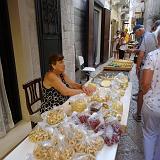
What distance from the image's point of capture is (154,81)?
69.4 inches

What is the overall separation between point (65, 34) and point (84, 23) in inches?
79.5

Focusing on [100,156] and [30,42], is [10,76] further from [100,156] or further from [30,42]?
[100,156]

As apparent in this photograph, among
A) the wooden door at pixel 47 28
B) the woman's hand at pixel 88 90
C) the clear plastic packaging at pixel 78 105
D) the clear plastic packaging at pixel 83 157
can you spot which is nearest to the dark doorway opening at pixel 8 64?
the wooden door at pixel 47 28

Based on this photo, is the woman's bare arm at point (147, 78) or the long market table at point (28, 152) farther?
the woman's bare arm at point (147, 78)

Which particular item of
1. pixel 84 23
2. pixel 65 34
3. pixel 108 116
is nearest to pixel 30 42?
pixel 65 34

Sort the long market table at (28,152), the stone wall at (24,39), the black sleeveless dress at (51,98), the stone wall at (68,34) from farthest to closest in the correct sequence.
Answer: the stone wall at (68,34) < the stone wall at (24,39) < the black sleeveless dress at (51,98) < the long market table at (28,152)

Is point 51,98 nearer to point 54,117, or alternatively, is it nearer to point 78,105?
point 78,105

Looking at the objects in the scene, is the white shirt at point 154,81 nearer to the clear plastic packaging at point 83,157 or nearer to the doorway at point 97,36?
the clear plastic packaging at point 83,157

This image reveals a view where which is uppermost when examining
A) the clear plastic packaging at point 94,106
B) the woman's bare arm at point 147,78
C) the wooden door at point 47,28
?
the wooden door at point 47,28

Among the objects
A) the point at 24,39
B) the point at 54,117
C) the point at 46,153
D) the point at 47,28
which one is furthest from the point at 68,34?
the point at 46,153

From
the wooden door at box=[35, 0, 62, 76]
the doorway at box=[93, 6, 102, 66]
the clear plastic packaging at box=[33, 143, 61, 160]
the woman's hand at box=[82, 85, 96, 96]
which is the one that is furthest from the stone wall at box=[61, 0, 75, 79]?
the doorway at box=[93, 6, 102, 66]

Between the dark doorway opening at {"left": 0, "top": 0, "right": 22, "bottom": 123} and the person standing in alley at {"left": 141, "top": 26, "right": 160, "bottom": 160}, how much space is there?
6.48 feet

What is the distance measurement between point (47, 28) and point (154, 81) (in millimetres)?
2180

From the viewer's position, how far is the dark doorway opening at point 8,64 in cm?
262
